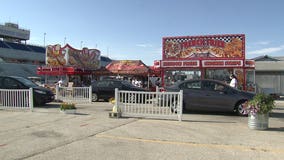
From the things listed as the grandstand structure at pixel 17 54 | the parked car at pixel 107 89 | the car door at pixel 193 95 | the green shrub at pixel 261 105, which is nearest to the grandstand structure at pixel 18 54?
the grandstand structure at pixel 17 54

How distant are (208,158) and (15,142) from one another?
439 centimetres

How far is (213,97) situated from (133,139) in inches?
245

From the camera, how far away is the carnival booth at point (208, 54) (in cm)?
1994

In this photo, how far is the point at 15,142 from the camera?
740 cm

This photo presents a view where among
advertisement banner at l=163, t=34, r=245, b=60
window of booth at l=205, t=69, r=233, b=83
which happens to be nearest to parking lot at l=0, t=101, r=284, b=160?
advertisement banner at l=163, t=34, r=245, b=60

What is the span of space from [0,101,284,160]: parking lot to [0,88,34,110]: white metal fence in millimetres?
2585

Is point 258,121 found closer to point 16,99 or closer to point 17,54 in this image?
point 16,99

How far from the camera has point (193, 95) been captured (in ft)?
43.9

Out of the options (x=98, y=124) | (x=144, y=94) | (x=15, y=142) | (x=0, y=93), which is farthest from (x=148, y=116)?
(x=0, y=93)

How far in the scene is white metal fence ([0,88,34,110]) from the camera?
44.9 feet

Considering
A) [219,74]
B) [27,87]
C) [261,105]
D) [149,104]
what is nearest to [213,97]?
[149,104]

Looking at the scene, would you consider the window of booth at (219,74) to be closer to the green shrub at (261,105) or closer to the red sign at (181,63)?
the red sign at (181,63)

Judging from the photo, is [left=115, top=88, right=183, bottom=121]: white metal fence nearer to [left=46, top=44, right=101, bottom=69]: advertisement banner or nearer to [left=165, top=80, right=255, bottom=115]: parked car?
[left=165, top=80, right=255, bottom=115]: parked car

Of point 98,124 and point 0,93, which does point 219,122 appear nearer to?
point 98,124
